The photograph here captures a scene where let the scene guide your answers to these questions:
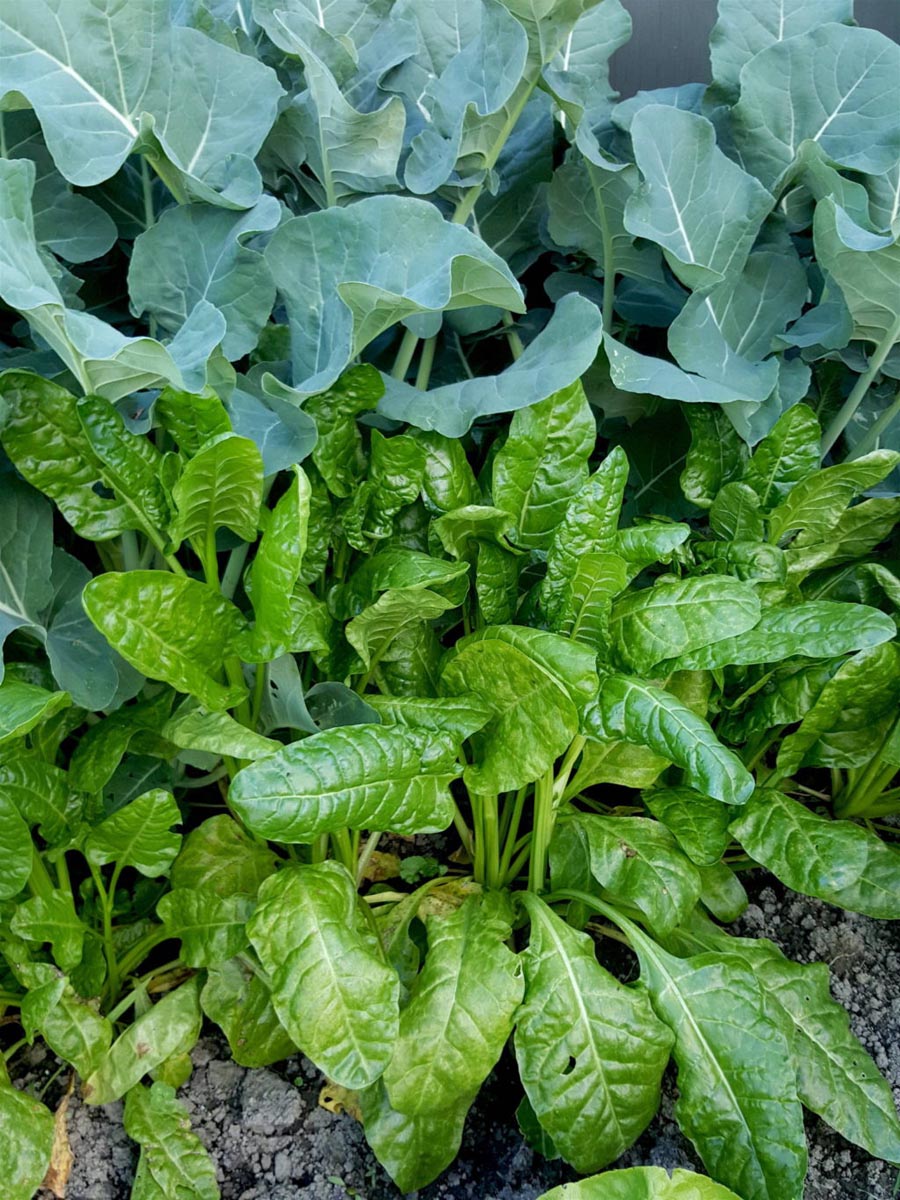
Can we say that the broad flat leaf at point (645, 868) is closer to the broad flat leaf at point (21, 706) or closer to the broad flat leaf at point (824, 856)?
the broad flat leaf at point (824, 856)

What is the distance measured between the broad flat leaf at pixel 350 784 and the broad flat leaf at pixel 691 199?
534 millimetres

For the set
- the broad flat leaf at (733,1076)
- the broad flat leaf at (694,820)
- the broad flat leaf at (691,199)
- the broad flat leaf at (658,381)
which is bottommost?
the broad flat leaf at (733,1076)

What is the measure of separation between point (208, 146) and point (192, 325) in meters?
0.22

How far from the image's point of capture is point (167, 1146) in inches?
37.4

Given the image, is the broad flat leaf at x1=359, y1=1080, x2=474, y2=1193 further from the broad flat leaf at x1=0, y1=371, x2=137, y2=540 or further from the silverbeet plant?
the broad flat leaf at x1=0, y1=371, x2=137, y2=540

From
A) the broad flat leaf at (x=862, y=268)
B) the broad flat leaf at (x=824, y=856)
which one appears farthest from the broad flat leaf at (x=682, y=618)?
the broad flat leaf at (x=862, y=268)

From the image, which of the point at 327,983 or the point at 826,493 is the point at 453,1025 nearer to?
the point at 327,983

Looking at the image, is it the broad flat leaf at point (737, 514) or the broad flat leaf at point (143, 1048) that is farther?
the broad flat leaf at point (737, 514)

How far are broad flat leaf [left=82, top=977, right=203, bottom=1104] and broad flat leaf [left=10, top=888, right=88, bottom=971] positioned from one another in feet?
0.30

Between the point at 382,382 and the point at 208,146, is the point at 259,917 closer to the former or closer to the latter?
the point at 382,382

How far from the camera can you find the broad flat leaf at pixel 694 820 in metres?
1.02

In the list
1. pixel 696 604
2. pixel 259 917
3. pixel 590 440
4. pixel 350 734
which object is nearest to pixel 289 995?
pixel 259 917

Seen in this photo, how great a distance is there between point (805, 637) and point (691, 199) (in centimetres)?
46

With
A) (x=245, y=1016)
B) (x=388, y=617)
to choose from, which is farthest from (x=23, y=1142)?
(x=388, y=617)
